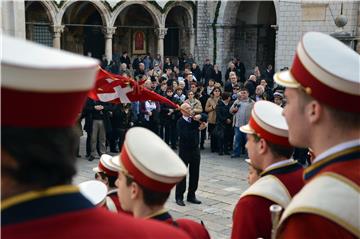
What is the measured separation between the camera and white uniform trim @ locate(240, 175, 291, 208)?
301cm

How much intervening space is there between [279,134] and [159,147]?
86 centimetres

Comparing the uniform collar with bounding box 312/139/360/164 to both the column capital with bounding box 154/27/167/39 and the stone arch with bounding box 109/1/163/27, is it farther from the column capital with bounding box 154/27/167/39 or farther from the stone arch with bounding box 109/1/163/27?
the column capital with bounding box 154/27/167/39

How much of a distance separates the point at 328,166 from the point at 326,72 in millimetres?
403

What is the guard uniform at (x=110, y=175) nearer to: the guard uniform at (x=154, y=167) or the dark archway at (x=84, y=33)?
the guard uniform at (x=154, y=167)

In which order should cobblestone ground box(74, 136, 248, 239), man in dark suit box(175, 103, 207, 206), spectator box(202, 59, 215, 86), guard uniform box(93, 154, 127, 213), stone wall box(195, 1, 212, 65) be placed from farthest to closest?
stone wall box(195, 1, 212, 65)
spectator box(202, 59, 215, 86)
man in dark suit box(175, 103, 207, 206)
cobblestone ground box(74, 136, 248, 239)
guard uniform box(93, 154, 127, 213)

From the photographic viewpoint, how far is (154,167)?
8.80ft

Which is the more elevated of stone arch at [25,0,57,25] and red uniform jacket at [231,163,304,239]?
stone arch at [25,0,57,25]

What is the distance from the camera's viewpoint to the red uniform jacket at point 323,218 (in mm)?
1984

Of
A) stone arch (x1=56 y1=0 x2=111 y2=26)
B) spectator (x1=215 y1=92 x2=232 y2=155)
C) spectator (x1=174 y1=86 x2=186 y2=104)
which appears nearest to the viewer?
spectator (x1=215 y1=92 x2=232 y2=155)

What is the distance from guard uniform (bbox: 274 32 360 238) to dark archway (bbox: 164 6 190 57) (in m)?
24.6

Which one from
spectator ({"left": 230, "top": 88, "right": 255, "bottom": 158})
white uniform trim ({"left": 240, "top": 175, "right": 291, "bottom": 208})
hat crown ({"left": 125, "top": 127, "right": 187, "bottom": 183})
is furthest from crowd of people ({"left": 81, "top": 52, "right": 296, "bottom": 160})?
hat crown ({"left": 125, "top": 127, "right": 187, "bottom": 183})

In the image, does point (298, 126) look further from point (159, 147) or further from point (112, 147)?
point (112, 147)

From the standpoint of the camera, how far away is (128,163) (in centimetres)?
273

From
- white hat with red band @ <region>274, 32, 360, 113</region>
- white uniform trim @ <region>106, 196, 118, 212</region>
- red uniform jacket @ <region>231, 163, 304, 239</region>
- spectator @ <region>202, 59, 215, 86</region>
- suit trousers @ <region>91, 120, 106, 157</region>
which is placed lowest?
suit trousers @ <region>91, 120, 106, 157</region>
